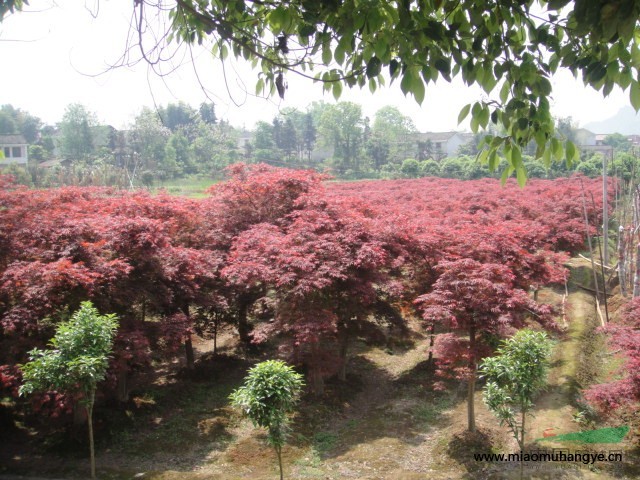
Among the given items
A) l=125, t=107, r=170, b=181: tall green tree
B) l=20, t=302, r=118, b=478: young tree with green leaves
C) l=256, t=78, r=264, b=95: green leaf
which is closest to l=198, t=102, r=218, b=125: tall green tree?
l=125, t=107, r=170, b=181: tall green tree

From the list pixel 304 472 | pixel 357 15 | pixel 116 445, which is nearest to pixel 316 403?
pixel 304 472

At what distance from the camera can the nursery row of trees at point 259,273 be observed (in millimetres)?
7824

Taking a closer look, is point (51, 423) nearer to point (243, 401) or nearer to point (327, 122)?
point (243, 401)

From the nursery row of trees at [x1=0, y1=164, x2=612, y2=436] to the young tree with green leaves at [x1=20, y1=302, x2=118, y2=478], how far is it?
71cm

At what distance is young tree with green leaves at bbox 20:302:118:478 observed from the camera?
20.7 ft

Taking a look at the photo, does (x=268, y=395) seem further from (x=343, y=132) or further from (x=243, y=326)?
(x=343, y=132)

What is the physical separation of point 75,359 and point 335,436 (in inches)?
169

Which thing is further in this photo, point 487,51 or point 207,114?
point 207,114

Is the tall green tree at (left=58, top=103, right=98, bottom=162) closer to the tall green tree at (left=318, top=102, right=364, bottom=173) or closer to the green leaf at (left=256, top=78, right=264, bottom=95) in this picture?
the tall green tree at (left=318, top=102, right=364, bottom=173)

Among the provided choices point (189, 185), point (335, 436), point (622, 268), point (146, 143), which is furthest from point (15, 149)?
point (622, 268)

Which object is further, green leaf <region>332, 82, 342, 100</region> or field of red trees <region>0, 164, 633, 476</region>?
field of red trees <region>0, 164, 633, 476</region>

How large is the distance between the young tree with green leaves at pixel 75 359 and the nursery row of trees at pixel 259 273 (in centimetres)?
71

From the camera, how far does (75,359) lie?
6.33m

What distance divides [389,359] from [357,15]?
34.0 ft
